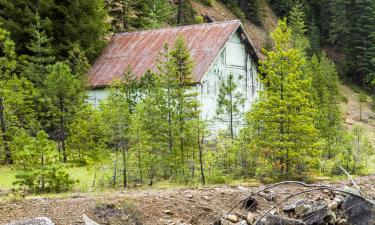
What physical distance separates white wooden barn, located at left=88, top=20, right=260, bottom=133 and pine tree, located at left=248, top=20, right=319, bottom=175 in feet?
37.8

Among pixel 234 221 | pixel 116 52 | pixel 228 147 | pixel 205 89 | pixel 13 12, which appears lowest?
pixel 234 221

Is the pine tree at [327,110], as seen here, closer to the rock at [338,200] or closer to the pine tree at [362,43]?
the rock at [338,200]

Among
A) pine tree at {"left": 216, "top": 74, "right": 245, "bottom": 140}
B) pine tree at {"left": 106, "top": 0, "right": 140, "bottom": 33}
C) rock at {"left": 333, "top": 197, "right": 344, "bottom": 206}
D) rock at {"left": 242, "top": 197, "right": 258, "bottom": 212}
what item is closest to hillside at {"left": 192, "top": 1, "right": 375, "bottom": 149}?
pine tree at {"left": 106, "top": 0, "right": 140, "bottom": 33}

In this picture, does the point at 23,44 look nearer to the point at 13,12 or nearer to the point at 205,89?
the point at 13,12

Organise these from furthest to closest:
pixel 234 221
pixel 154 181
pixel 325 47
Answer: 1. pixel 325 47
2. pixel 154 181
3. pixel 234 221

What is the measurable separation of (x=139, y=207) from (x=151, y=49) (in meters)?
23.4

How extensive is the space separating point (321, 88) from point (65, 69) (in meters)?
21.0

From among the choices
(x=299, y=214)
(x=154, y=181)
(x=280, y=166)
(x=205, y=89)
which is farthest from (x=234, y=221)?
(x=205, y=89)

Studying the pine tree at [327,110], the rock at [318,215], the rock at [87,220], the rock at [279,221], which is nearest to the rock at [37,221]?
the rock at [87,220]

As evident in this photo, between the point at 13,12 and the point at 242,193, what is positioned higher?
the point at 13,12

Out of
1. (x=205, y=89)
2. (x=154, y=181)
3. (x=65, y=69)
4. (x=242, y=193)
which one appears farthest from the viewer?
(x=205, y=89)

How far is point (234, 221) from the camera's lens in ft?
40.5

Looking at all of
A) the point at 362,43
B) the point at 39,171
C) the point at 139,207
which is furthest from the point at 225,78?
the point at 362,43

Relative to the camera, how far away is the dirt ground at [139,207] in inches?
434
